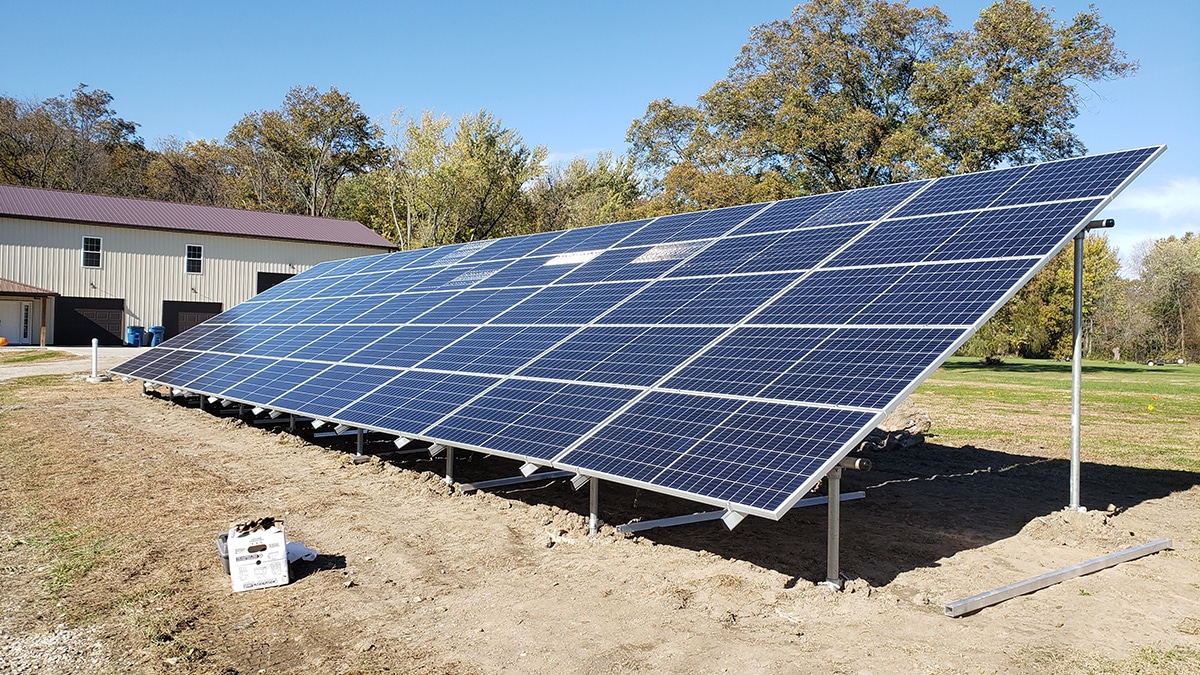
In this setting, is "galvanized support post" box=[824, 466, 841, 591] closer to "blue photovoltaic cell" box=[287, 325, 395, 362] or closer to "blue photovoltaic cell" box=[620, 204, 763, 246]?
"blue photovoltaic cell" box=[620, 204, 763, 246]

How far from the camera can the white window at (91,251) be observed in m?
47.3

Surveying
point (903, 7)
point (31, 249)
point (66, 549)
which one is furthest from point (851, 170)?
point (31, 249)

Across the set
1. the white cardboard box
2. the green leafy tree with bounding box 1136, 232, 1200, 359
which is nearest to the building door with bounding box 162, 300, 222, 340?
the white cardboard box

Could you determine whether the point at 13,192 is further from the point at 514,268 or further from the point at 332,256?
the point at 514,268

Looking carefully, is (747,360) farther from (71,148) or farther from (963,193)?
(71,148)

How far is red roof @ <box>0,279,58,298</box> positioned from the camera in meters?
44.0

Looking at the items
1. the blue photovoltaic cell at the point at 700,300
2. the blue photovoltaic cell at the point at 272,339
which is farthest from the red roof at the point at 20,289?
the blue photovoltaic cell at the point at 700,300

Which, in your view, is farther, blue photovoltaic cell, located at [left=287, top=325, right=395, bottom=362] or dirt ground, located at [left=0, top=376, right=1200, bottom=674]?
blue photovoltaic cell, located at [left=287, top=325, right=395, bottom=362]

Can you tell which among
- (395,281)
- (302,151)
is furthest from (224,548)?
(302,151)

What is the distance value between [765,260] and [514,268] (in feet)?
23.8

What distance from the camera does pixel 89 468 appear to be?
13531 millimetres

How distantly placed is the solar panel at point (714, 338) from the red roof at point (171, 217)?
36.3m

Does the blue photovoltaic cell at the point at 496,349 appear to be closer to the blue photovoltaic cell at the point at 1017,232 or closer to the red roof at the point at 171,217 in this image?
the blue photovoltaic cell at the point at 1017,232

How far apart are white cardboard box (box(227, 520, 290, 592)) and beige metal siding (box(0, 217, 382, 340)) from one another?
4657 cm
